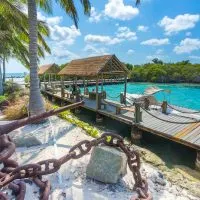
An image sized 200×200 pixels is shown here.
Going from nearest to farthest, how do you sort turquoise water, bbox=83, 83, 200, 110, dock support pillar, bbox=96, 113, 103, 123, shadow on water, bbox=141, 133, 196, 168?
shadow on water, bbox=141, 133, 196, 168 → dock support pillar, bbox=96, 113, 103, 123 → turquoise water, bbox=83, 83, 200, 110

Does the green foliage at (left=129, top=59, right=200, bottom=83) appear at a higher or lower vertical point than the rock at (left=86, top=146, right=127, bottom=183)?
higher

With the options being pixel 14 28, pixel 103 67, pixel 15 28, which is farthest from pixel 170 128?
pixel 14 28

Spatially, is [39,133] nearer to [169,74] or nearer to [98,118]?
[98,118]

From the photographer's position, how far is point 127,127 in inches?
603

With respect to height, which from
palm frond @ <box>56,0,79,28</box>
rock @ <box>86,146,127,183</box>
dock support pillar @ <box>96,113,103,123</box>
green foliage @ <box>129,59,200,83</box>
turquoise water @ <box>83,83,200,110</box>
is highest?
palm frond @ <box>56,0,79,28</box>

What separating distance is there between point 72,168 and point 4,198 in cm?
372

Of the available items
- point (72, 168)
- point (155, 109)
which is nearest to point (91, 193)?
point (72, 168)

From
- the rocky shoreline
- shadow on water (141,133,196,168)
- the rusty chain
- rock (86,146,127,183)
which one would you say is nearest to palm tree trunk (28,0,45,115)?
the rocky shoreline

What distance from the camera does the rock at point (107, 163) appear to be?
4.04 m

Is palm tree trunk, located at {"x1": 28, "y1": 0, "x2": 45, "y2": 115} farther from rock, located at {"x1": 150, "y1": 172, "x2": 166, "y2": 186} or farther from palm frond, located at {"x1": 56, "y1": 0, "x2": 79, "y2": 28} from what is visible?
rock, located at {"x1": 150, "y1": 172, "x2": 166, "y2": 186}

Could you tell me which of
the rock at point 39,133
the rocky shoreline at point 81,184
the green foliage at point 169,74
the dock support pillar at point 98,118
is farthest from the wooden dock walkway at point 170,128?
the green foliage at point 169,74

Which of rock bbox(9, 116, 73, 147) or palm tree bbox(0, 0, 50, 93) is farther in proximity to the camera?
palm tree bbox(0, 0, 50, 93)

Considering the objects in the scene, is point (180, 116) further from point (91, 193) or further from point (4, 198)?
point (4, 198)

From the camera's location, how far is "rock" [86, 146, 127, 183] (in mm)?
4039
